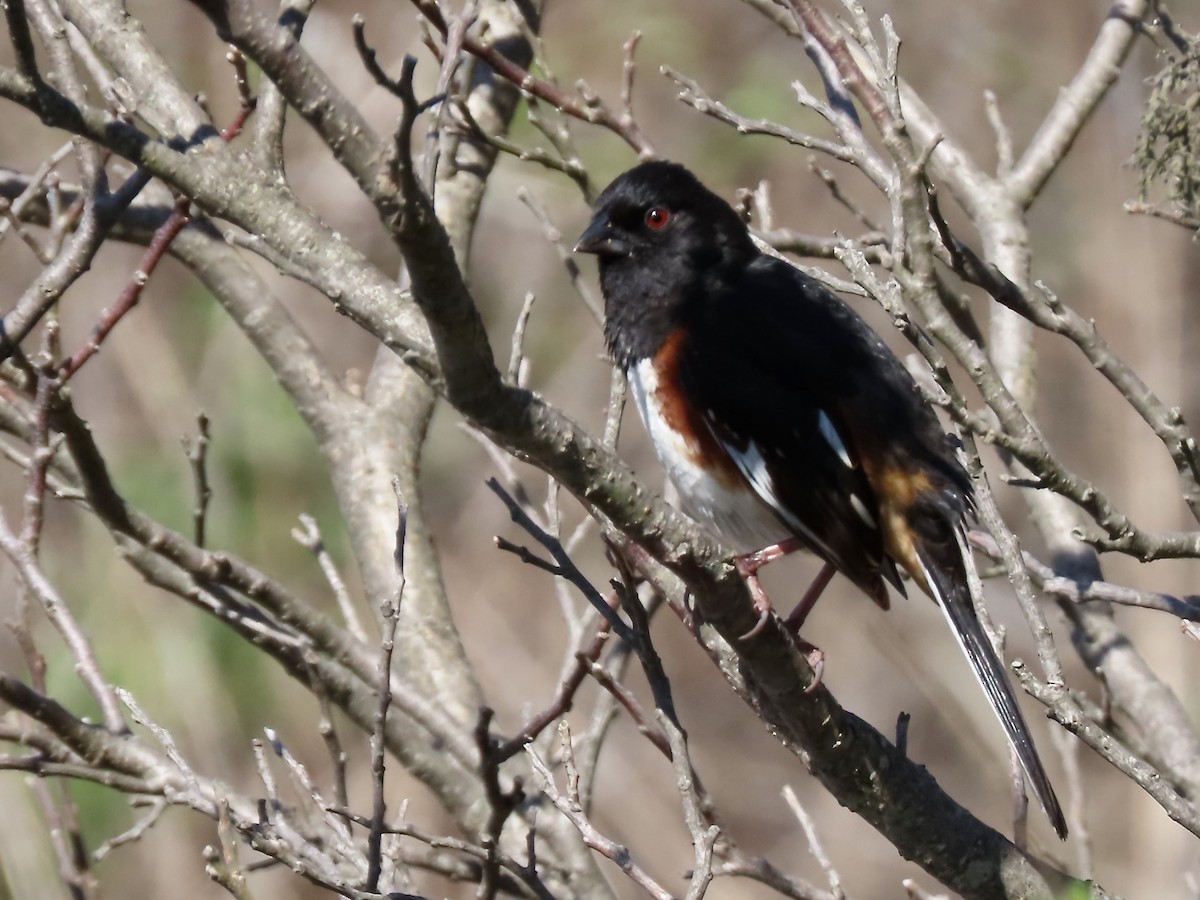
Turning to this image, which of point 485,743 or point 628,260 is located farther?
point 628,260

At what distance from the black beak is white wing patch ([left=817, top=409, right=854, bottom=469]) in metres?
0.64

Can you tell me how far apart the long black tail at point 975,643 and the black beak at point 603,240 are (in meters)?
0.97

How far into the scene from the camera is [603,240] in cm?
325

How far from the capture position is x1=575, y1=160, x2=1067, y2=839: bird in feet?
9.29

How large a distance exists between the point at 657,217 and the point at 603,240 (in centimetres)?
14

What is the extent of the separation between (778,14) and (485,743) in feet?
6.10

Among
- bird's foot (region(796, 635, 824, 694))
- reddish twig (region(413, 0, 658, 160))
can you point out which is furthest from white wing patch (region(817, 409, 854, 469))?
reddish twig (region(413, 0, 658, 160))

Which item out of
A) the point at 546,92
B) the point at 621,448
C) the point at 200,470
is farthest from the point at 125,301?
the point at 621,448

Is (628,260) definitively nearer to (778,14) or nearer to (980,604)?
(778,14)

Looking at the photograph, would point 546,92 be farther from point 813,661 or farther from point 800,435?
point 813,661

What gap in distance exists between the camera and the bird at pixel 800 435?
283 centimetres

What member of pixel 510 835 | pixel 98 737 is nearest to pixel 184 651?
pixel 510 835

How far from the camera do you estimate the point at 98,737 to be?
7.22 ft

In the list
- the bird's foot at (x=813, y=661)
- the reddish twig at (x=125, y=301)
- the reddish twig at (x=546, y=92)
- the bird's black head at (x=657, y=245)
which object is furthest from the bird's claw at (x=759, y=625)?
the reddish twig at (x=546, y=92)
